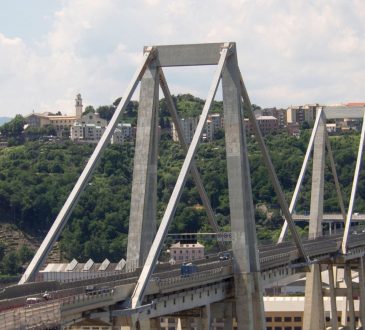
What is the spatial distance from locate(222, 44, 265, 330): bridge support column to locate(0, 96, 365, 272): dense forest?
85636 mm

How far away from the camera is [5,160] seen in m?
182

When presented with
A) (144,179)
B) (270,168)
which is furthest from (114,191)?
(144,179)

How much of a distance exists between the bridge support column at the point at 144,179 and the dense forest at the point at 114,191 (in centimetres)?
8836

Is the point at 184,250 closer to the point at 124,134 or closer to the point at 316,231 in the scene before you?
the point at 316,231

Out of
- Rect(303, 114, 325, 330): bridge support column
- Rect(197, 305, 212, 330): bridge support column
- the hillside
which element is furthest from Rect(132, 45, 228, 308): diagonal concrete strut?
the hillside

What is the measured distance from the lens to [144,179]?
5309cm

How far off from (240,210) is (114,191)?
105579 millimetres

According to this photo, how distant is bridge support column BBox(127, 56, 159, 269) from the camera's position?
52.8 meters

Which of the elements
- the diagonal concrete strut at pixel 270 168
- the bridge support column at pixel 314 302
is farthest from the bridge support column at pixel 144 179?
the bridge support column at pixel 314 302

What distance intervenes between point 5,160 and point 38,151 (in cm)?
603

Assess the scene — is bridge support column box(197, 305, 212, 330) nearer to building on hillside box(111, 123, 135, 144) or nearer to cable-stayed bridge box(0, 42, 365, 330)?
cable-stayed bridge box(0, 42, 365, 330)

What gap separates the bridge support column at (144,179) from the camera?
2077 inches

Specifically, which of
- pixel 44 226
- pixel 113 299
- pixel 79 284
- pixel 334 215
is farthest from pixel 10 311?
pixel 44 226

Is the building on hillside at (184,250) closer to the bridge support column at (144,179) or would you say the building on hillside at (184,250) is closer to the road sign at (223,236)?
the road sign at (223,236)
